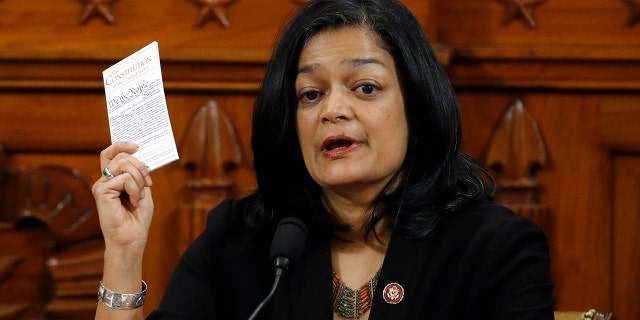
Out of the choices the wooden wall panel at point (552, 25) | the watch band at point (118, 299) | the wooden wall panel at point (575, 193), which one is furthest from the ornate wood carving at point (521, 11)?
the watch band at point (118, 299)

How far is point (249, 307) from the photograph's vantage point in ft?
6.15

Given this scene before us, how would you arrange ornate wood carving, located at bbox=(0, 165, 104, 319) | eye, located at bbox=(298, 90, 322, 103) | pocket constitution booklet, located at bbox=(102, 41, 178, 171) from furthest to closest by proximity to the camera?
ornate wood carving, located at bbox=(0, 165, 104, 319) → eye, located at bbox=(298, 90, 322, 103) → pocket constitution booklet, located at bbox=(102, 41, 178, 171)

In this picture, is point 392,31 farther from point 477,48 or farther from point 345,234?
point 477,48

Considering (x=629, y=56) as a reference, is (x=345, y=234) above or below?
below

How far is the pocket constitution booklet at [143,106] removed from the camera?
5.49ft

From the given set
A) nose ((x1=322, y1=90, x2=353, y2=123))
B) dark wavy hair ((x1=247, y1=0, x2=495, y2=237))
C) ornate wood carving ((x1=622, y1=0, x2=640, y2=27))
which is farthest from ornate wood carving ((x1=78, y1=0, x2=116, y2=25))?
ornate wood carving ((x1=622, y1=0, x2=640, y2=27))

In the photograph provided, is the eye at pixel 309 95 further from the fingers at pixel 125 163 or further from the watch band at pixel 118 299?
the watch band at pixel 118 299

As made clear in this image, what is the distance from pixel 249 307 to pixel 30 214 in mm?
971

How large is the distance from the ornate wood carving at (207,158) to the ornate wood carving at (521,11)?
2.47 ft

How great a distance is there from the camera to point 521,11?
Result: 2.52 metres

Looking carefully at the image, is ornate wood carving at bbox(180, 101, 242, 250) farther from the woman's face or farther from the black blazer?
the woman's face

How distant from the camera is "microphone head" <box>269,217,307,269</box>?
60.7 inches

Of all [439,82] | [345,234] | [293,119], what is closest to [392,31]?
[439,82]

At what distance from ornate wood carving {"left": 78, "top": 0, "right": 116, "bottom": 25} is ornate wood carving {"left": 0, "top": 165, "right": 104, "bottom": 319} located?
0.40 meters
